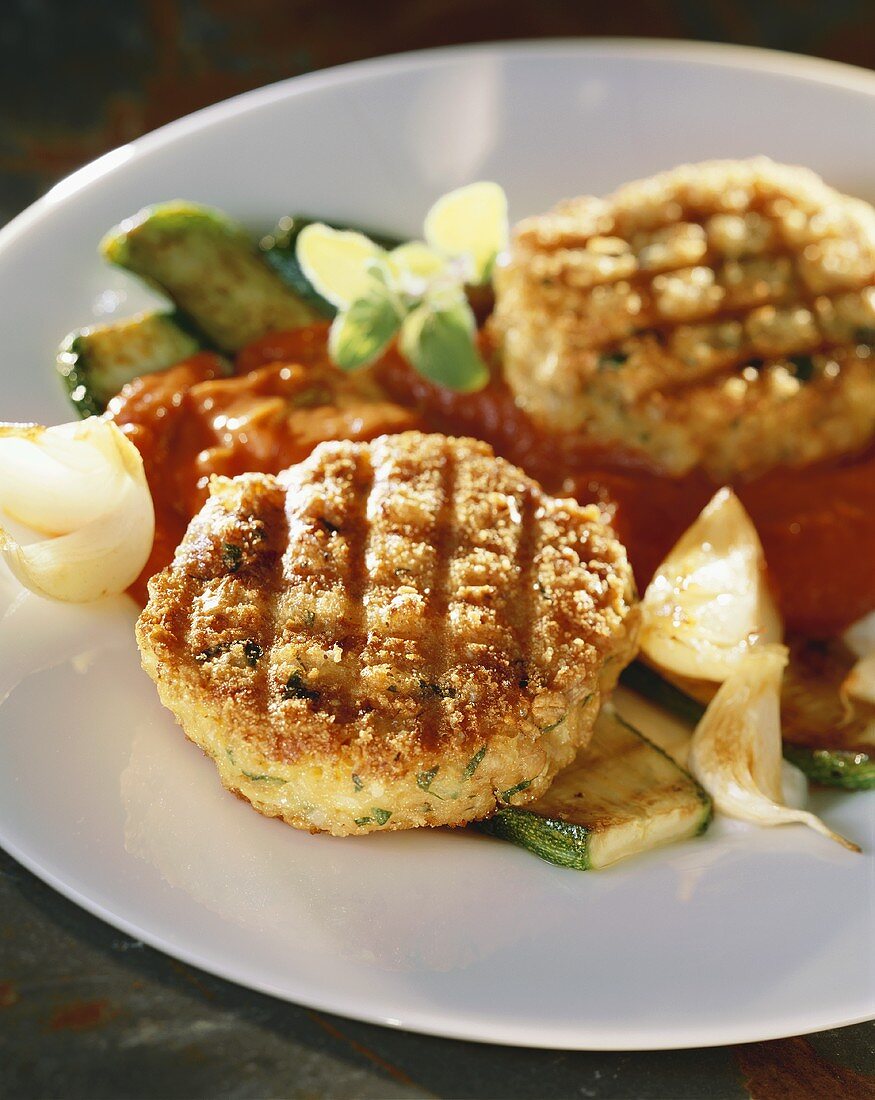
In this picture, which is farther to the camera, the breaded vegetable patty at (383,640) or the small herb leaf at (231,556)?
the small herb leaf at (231,556)

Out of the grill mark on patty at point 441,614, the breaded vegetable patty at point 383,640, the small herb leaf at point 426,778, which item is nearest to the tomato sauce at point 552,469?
the breaded vegetable patty at point 383,640

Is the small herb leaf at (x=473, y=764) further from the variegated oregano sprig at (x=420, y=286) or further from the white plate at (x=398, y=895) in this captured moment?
the variegated oregano sprig at (x=420, y=286)

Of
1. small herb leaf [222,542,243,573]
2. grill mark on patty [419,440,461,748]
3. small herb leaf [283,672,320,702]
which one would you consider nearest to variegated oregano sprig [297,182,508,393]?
grill mark on patty [419,440,461,748]

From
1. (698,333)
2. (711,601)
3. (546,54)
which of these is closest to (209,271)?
(698,333)

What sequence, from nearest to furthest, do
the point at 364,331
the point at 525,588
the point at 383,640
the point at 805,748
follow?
the point at 383,640 < the point at 525,588 < the point at 805,748 < the point at 364,331

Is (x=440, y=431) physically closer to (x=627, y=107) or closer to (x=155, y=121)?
(x=627, y=107)


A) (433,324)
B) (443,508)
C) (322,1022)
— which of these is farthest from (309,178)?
(322,1022)

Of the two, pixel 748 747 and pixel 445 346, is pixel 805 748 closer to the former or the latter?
pixel 748 747
